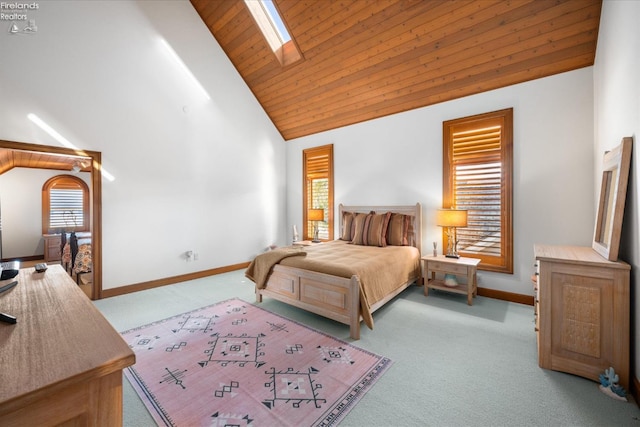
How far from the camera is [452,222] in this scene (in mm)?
3469

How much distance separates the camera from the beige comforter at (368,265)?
265 centimetres

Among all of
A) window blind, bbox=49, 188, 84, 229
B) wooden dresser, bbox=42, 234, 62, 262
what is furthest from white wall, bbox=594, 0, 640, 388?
window blind, bbox=49, 188, 84, 229

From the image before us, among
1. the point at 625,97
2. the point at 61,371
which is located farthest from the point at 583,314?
the point at 61,371

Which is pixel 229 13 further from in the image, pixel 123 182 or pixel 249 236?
pixel 249 236

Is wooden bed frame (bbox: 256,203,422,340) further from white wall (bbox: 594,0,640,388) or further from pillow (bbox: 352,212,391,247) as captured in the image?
white wall (bbox: 594,0,640,388)

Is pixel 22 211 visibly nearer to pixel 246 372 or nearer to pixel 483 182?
pixel 246 372

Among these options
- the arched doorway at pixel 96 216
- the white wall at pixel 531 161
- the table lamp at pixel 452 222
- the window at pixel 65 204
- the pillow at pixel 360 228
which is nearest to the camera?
the white wall at pixel 531 161

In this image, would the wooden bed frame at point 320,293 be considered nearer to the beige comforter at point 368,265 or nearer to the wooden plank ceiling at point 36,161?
the beige comforter at point 368,265

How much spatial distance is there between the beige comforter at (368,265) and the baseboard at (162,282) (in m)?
2.13

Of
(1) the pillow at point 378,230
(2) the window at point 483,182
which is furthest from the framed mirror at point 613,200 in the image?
(1) the pillow at point 378,230

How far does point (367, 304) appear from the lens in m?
2.57

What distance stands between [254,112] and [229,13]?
166cm

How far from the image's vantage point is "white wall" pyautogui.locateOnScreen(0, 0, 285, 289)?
329 cm

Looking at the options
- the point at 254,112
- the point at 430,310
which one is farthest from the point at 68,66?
the point at 430,310
